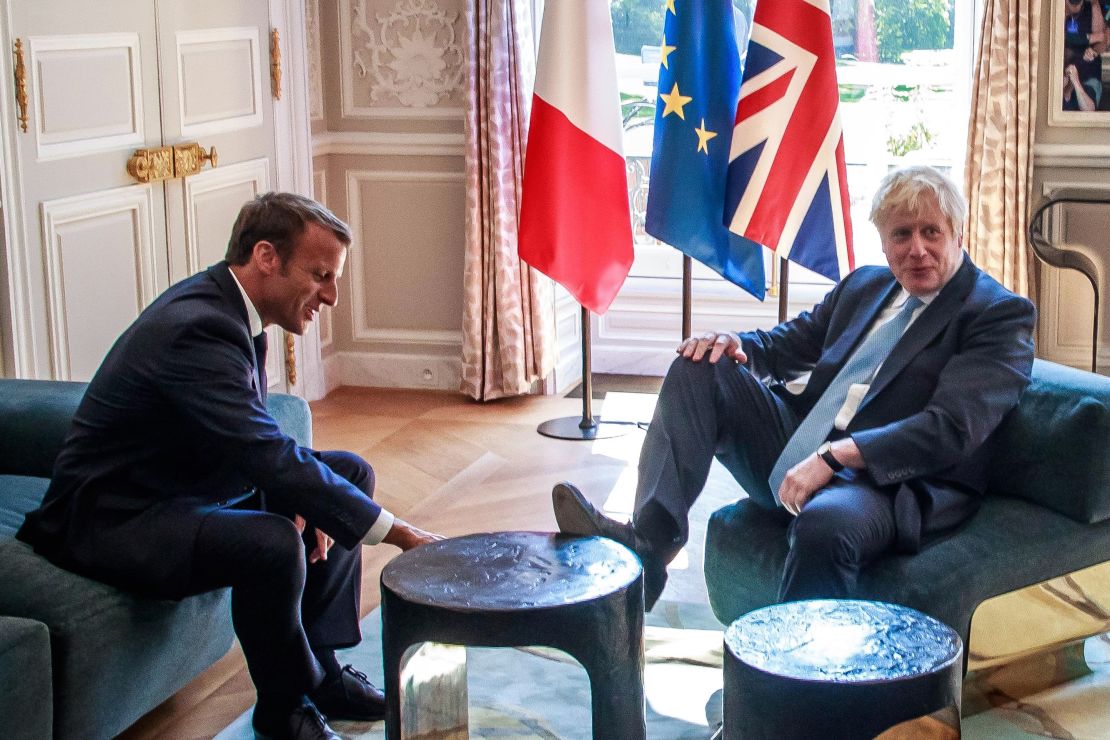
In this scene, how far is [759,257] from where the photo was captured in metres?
4.16

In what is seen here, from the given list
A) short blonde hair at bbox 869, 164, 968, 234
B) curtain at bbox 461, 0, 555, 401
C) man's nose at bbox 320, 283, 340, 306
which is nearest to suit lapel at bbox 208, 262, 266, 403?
man's nose at bbox 320, 283, 340, 306

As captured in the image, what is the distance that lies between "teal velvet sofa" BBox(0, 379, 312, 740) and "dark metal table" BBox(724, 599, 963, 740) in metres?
1.02

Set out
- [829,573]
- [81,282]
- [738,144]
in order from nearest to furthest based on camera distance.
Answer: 1. [829,573]
2. [81,282]
3. [738,144]

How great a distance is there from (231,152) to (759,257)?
5.45ft

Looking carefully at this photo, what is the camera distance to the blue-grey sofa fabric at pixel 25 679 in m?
2.07

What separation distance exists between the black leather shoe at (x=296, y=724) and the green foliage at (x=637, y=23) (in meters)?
3.31

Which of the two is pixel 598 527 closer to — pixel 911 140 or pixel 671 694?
pixel 671 694

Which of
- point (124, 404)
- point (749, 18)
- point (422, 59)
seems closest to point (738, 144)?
point (749, 18)

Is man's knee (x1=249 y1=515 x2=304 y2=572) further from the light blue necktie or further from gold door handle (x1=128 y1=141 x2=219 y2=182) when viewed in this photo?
gold door handle (x1=128 y1=141 x2=219 y2=182)

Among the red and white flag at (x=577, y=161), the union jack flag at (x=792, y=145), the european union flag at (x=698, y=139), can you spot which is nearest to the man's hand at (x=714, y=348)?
the union jack flag at (x=792, y=145)

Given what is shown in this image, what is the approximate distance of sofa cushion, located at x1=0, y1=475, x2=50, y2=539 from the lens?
2545 mm

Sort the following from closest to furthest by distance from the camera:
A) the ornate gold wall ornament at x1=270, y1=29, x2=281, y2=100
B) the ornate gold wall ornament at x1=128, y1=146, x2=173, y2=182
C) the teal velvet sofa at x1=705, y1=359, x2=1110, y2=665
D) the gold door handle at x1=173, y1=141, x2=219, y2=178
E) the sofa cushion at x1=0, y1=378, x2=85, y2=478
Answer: the teal velvet sofa at x1=705, y1=359, x2=1110, y2=665 < the sofa cushion at x1=0, y1=378, x2=85, y2=478 < the ornate gold wall ornament at x1=128, y1=146, x2=173, y2=182 < the gold door handle at x1=173, y1=141, x2=219, y2=178 < the ornate gold wall ornament at x1=270, y1=29, x2=281, y2=100

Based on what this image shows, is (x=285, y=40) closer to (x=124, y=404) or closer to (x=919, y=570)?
(x=124, y=404)

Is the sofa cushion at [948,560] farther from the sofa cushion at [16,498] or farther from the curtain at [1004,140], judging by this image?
the curtain at [1004,140]
